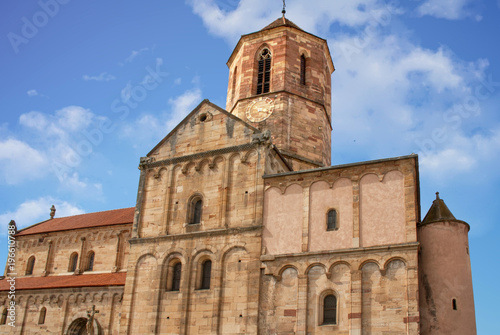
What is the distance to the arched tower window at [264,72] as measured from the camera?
2827 cm

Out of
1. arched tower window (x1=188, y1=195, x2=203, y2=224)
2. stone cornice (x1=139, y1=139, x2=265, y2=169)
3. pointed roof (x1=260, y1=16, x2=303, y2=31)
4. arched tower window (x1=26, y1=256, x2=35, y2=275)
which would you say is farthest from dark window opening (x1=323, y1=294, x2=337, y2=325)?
arched tower window (x1=26, y1=256, x2=35, y2=275)

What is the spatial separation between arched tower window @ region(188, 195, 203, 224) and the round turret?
911cm

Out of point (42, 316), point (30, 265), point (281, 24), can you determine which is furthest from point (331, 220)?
point (30, 265)

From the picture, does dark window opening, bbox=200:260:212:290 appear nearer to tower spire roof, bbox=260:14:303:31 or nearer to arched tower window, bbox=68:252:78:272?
arched tower window, bbox=68:252:78:272

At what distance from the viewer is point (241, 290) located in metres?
20.1

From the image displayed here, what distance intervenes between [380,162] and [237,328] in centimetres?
826

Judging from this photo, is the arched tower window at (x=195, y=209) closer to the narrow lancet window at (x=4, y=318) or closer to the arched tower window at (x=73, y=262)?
the arched tower window at (x=73, y=262)

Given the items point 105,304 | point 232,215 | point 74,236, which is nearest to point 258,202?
point 232,215

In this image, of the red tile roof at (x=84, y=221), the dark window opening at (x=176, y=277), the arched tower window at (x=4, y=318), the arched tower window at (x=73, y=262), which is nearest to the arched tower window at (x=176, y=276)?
the dark window opening at (x=176, y=277)

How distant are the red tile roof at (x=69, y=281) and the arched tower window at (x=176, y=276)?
16.2 feet

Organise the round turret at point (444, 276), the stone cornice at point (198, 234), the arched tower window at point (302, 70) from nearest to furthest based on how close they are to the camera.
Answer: the round turret at point (444, 276) → the stone cornice at point (198, 234) → the arched tower window at point (302, 70)

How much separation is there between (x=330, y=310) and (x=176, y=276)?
6896 millimetres

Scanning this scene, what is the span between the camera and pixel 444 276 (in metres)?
18.1

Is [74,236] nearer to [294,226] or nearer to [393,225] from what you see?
[294,226]
